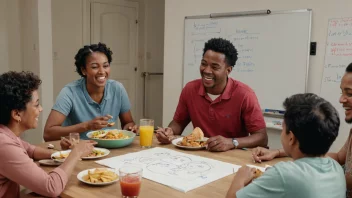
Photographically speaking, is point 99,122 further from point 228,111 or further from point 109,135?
point 228,111

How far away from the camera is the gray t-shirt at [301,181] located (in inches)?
40.6

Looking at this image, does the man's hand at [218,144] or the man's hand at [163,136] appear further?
the man's hand at [163,136]

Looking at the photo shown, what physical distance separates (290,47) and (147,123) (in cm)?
192

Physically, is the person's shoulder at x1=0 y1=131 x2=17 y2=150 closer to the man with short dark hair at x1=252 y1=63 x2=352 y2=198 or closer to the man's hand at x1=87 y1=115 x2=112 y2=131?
the man's hand at x1=87 y1=115 x2=112 y2=131

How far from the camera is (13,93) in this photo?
4.59 ft

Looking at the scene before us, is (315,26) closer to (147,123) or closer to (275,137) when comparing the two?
(275,137)

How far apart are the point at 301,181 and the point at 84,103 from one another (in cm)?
171

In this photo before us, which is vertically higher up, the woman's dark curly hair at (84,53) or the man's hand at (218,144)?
the woman's dark curly hair at (84,53)

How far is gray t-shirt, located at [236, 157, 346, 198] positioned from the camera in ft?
3.38

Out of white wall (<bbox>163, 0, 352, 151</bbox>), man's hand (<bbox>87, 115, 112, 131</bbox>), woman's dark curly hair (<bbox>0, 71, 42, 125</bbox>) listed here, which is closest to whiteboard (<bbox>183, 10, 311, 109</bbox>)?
white wall (<bbox>163, 0, 352, 151</bbox>)

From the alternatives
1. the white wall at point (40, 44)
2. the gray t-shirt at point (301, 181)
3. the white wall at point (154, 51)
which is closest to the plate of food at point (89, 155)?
the gray t-shirt at point (301, 181)

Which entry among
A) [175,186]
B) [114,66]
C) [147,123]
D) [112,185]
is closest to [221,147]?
[147,123]

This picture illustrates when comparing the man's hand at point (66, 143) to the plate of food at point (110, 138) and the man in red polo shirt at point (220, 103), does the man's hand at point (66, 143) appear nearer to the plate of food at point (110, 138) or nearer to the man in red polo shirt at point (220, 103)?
the plate of food at point (110, 138)

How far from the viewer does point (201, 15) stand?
3.99 meters
